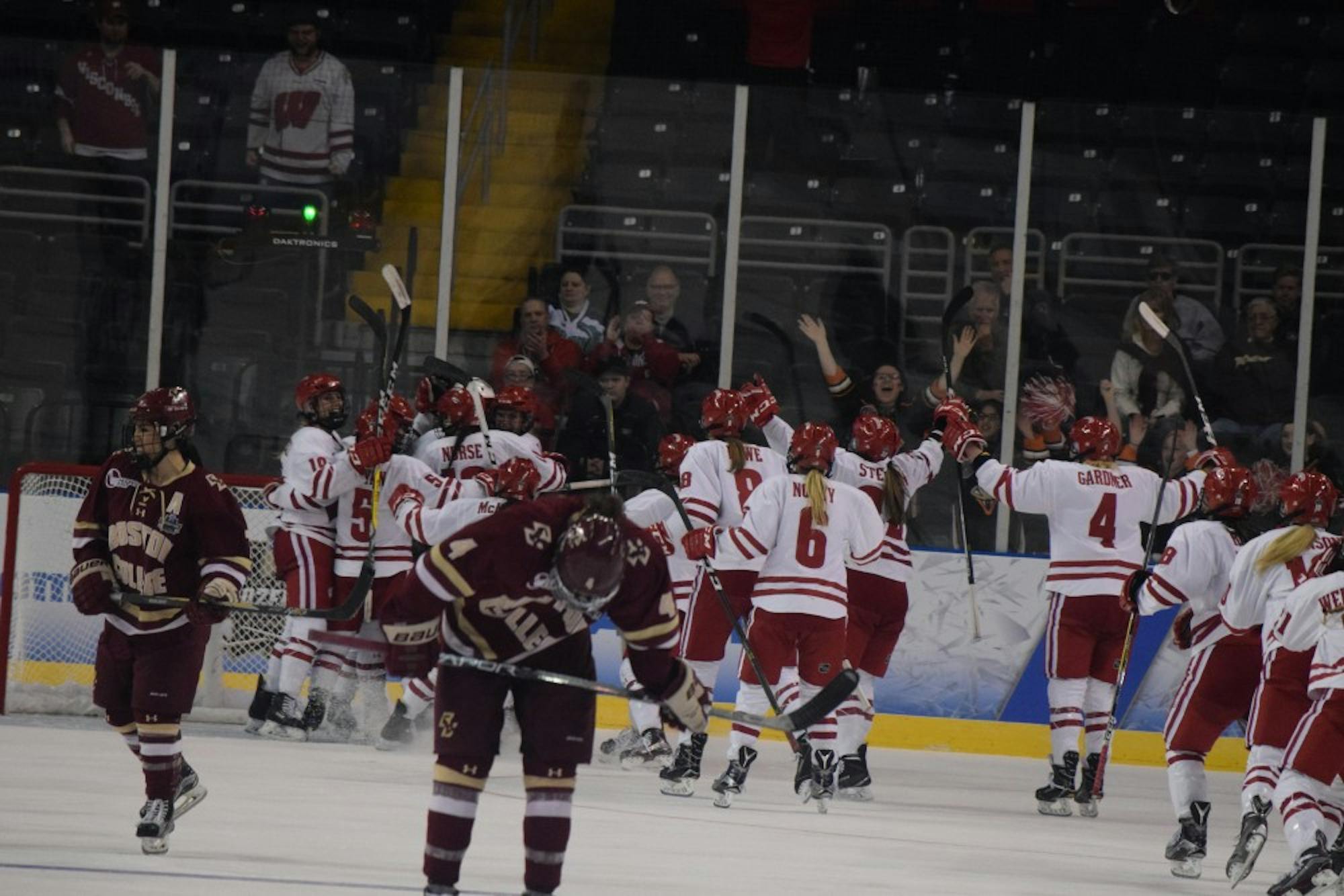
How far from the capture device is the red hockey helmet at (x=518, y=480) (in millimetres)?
7324

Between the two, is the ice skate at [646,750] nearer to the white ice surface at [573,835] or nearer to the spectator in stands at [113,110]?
the white ice surface at [573,835]

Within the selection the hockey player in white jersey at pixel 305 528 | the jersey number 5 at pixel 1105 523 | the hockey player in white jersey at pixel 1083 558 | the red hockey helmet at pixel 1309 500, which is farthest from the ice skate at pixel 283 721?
the red hockey helmet at pixel 1309 500

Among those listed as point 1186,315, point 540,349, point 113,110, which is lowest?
point 540,349

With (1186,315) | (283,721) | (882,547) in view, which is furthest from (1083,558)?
(283,721)

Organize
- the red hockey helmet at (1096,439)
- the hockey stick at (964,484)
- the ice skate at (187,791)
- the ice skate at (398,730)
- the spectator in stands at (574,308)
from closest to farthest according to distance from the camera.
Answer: the ice skate at (187,791) < the red hockey helmet at (1096,439) < the ice skate at (398,730) < the hockey stick at (964,484) < the spectator in stands at (574,308)

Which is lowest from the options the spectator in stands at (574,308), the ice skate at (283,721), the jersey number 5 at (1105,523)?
the ice skate at (283,721)

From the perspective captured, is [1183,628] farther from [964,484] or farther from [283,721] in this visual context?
[283,721]

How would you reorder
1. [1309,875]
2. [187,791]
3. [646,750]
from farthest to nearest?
[646,750] → [187,791] → [1309,875]

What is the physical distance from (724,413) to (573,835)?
77.8 inches

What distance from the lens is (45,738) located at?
292 inches

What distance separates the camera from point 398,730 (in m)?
7.86

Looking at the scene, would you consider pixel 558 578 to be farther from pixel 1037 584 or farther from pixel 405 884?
pixel 1037 584

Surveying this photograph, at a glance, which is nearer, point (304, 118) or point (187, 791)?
point (187, 791)

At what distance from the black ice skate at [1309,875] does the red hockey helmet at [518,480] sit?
3079 millimetres
